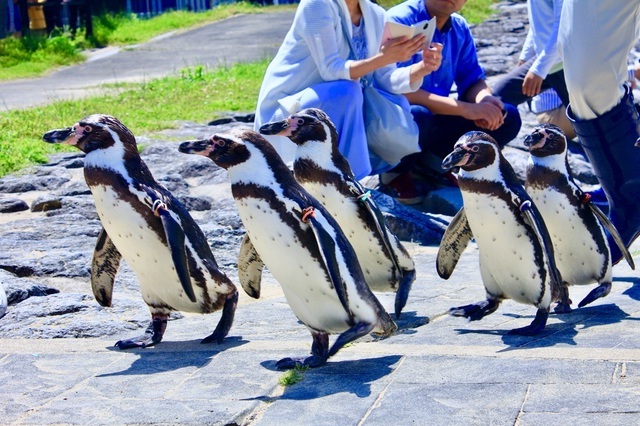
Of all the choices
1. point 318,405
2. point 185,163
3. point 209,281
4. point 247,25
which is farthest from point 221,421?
point 247,25

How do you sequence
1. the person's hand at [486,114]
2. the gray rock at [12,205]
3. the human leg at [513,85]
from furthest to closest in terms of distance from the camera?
the human leg at [513,85], the gray rock at [12,205], the person's hand at [486,114]

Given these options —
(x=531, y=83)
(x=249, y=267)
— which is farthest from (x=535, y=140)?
(x=531, y=83)

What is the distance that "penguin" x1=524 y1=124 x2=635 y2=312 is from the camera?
14.6ft

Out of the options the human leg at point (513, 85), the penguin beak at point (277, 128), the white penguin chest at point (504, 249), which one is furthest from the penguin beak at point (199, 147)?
the human leg at point (513, 85)

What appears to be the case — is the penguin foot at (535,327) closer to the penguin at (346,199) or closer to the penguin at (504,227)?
the penguin at (504,227)

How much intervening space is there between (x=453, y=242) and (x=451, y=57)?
2440 millimetres

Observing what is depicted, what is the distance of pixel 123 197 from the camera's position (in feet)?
13.1

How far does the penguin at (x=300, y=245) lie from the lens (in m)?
3.65

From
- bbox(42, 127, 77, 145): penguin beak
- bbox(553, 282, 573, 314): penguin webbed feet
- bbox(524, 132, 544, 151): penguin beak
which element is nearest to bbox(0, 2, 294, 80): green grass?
bbox(42, 127, 77, 145): penguin beak

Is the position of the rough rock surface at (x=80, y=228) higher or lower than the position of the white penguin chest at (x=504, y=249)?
lower

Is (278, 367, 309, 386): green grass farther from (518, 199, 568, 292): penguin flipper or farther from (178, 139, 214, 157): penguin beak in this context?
(518, 199, 568, 292): penguin flipper

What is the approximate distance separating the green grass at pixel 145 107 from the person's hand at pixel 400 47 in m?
3.42

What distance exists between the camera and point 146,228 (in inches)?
157

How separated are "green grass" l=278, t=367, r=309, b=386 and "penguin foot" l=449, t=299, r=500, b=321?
0.93 metres
